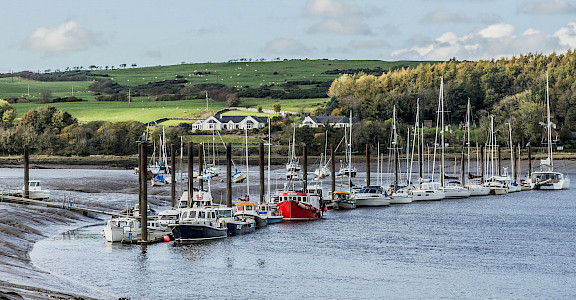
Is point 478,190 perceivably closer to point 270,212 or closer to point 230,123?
point 270,212

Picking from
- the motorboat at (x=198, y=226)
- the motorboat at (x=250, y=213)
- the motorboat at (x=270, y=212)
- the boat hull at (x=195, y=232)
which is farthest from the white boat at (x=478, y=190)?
the boat hull at (x=195, y=232)

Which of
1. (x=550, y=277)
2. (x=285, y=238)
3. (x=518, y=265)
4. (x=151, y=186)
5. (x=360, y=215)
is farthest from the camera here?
(x=151, y=186)

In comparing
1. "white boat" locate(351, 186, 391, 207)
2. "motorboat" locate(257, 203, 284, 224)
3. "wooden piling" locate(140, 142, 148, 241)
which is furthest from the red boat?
"wooden piling" locate(140, 142, 148, 241)

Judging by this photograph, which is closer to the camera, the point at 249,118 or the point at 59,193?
the point at 59,193

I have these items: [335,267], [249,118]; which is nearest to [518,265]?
[335,267]

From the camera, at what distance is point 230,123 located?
640 feet

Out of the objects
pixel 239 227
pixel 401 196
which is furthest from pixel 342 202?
pixel 239 227

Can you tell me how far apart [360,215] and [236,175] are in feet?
149

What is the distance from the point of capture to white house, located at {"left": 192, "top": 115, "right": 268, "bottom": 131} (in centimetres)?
18788

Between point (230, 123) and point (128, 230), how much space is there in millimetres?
142367

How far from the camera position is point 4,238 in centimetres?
4956

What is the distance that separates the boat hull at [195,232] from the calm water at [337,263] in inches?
38.9

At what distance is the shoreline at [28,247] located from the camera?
3322 centimetres

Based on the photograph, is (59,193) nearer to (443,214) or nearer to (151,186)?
(151,186)
